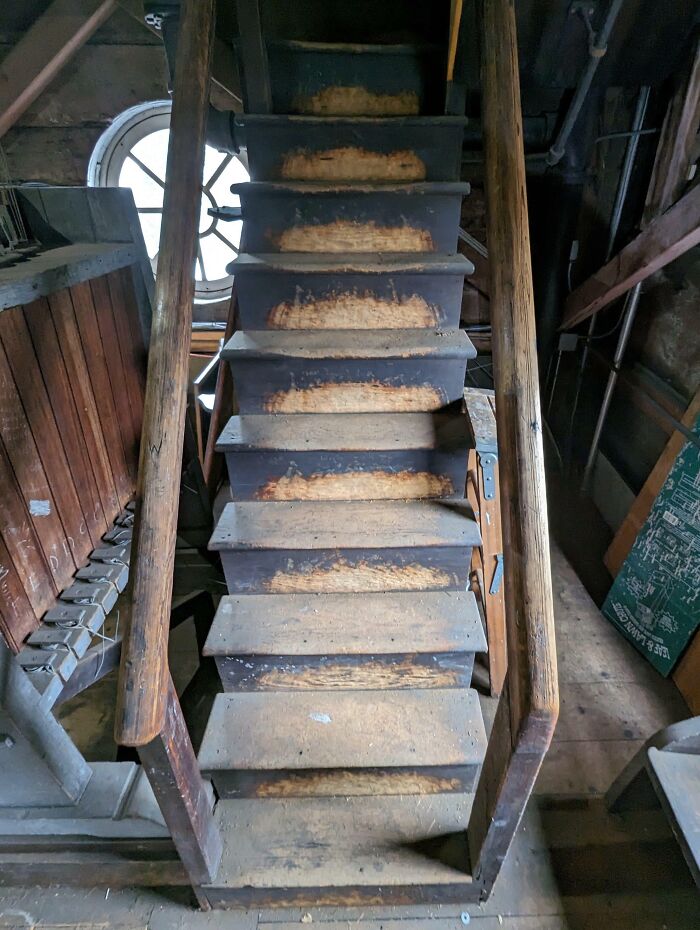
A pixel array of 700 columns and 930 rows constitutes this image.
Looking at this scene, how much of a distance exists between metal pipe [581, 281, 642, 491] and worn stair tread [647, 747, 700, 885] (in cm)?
197

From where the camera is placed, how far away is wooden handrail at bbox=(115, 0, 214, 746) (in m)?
0.92

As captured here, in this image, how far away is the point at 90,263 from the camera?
1704 millimetres

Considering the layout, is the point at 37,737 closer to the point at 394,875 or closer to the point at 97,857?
the point at 97,857

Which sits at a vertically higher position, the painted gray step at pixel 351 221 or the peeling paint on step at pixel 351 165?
the peeling paint on step at pixel 351 165

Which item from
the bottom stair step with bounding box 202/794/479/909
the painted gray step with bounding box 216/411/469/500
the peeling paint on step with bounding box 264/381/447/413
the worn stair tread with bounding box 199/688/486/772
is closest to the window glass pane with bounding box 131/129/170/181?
the peeling paint on step with bounding box 264/381/447/413

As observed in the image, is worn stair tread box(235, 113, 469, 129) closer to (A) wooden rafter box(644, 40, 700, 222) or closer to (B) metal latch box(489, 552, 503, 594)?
(A) wooden rafter box(644, 40, 700, 222)

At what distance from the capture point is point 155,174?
3.88 meters

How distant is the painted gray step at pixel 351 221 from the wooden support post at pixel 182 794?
4.34ft

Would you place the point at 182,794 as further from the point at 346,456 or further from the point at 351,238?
the point at 351,238

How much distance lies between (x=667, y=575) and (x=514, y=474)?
1.54 meters

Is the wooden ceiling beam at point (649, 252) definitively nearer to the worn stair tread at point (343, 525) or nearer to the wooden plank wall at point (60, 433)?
the worn stair tread at point (343, 525)

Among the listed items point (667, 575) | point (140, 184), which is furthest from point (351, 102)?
point (140, 184)

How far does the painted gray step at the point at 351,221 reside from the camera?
1573 mm

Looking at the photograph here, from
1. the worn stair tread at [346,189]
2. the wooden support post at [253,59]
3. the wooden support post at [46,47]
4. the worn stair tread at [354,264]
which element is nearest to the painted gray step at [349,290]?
the worn stair tread at [354,264]
